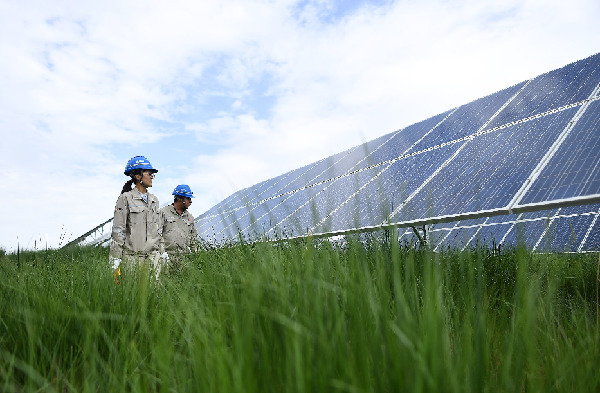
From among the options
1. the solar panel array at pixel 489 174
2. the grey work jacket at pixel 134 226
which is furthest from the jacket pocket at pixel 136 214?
the solar panel array at pixel 489 174

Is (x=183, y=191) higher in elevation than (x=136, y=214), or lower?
higher

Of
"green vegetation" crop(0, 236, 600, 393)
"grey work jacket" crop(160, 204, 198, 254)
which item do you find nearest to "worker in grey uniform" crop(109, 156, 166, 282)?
"grey work jacket" crop(160, 204, 198, 254)

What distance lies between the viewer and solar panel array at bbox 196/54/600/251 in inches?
198

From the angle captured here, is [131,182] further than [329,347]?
Yes

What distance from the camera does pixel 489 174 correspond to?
263 inches

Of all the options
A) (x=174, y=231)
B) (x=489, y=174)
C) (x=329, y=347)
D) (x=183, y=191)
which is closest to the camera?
(x=329, y=347)

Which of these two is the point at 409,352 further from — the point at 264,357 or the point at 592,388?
the point at 592,388

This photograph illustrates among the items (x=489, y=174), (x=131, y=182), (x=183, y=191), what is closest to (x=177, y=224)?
(x=183, y=191)

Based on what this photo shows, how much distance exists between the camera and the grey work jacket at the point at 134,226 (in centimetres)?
625

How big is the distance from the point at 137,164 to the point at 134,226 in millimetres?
882

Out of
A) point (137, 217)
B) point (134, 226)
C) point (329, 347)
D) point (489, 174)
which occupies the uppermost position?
point (137, 217)

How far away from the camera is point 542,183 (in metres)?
5.40

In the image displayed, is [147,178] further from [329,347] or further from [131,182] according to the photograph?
Answer: [329,347]

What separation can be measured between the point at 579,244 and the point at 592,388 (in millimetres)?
8133
